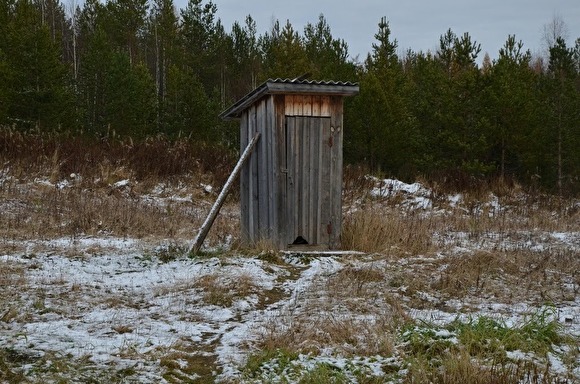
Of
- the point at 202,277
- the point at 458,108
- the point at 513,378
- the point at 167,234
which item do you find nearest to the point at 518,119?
the point at 458,108

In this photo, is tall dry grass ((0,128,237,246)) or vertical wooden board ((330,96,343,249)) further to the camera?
tall dry grass ((0,128,237,246))

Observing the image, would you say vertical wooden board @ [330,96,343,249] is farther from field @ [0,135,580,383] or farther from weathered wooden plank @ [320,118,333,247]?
field @ [0,135,580,383]

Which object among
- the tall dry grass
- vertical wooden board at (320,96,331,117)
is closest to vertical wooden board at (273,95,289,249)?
vertical wooden board at (320,96,331,117)

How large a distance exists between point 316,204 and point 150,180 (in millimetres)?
7913

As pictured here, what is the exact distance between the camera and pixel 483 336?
3.79 m

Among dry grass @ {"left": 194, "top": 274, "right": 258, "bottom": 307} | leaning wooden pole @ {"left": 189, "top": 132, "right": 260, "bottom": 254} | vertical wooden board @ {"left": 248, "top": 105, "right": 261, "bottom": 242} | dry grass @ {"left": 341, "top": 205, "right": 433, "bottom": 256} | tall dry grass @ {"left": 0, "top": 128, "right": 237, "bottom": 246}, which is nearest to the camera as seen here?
dry grass @ {"left": 194, "top": 274, "right": 258, "bottom": 307}

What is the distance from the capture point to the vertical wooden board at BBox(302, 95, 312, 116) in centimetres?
759

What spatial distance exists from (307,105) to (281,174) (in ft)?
3.41

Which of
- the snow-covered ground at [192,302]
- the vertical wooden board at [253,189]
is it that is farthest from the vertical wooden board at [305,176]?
the vertical wooden board at [253,189]

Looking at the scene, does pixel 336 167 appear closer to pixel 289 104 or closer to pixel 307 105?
pixel 307 105

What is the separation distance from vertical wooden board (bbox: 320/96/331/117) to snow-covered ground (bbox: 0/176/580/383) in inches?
78.4

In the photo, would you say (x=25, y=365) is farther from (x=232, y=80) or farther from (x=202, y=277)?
(x=232, y=80)

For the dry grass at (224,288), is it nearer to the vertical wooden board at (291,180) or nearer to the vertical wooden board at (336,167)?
the vertical wooden board at (291,180)

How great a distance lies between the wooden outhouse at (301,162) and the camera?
293 inches
